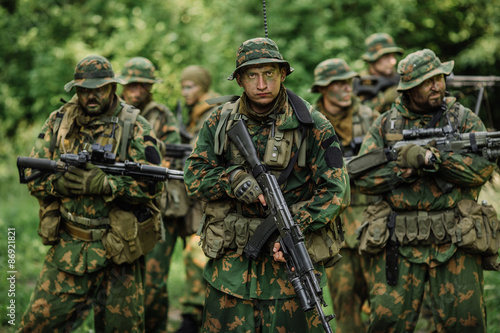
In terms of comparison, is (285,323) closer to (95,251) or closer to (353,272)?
(95,251)

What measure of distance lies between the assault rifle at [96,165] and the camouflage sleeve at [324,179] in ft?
4.45

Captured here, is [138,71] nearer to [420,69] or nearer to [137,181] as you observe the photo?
[137,181]

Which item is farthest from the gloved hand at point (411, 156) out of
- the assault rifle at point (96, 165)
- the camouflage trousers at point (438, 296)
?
the assault rifle at point (96, 165)

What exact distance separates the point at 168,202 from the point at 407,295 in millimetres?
2952

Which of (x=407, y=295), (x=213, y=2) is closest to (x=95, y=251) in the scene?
(x=407, y=295)

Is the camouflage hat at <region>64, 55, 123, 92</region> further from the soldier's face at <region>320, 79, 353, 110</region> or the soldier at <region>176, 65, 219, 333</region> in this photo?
the soldier's face at <region>320, 79, 353, 110</region>

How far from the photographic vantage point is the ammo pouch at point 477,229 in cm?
523

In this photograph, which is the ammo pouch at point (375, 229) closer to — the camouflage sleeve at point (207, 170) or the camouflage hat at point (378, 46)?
the camouflage sleeve at point (207, 170)

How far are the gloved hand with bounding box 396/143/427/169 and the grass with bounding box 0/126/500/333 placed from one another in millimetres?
1263

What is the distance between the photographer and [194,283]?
7.89 metres

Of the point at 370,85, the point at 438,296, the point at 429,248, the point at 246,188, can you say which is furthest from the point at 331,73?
the point at 246,188

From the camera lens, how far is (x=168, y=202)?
7.32 m

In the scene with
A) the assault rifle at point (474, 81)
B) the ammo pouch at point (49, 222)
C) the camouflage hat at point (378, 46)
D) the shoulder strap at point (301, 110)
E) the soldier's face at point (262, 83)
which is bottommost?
the ammo pouch at point (49, 222)

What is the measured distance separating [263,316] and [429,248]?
5.53 ft
